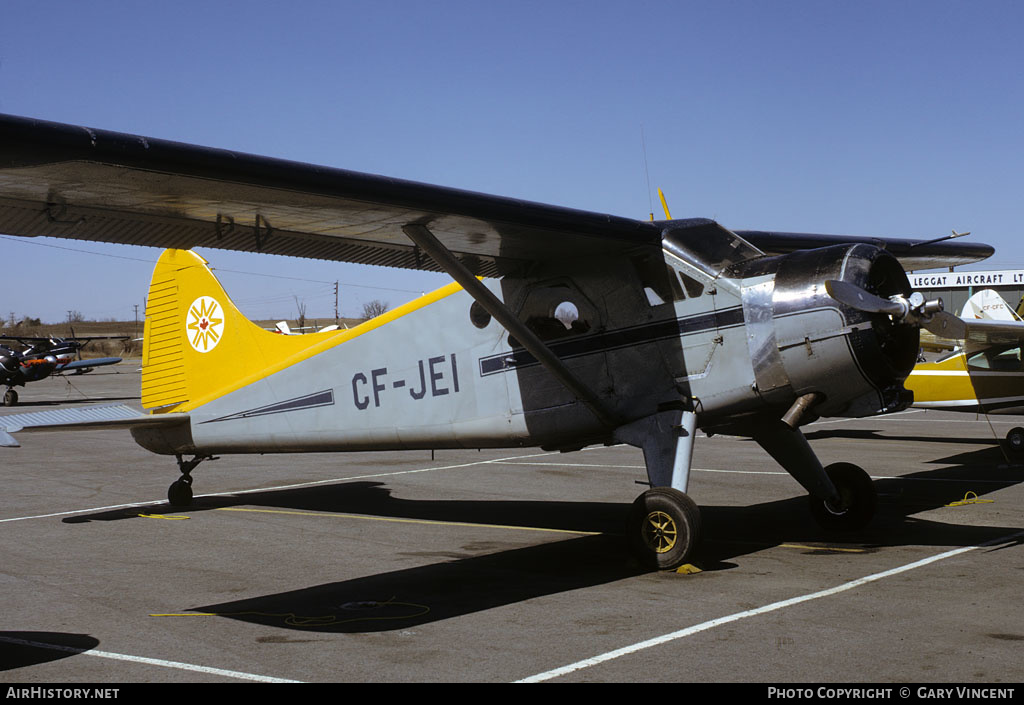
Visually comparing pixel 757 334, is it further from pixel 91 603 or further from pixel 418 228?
pixel 91 603

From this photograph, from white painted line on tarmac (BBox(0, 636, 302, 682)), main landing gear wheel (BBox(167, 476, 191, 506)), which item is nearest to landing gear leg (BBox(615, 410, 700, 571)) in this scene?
white painted line on tarmac (BBox(0, 636, 302, 682))

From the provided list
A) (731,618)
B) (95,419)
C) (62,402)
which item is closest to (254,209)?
(731,618)

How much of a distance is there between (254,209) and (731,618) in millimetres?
4698

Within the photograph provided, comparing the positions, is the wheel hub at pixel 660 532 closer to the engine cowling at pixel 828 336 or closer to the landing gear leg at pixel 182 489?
the engine cowling at pixel 828 336

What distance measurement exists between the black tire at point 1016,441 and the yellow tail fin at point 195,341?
1196 cm

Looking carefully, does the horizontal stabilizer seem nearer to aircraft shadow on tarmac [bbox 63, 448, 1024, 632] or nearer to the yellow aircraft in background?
aircraft shadow on tarmac [bbox 63, 448, 1024, 632]

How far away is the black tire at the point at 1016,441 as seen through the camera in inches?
639

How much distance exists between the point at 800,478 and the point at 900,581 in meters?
2.35

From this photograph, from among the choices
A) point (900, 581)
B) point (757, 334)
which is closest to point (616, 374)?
point (757, 334)

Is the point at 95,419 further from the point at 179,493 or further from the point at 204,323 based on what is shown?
the point at 204,323

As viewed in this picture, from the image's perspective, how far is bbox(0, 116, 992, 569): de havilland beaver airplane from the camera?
6.87 m

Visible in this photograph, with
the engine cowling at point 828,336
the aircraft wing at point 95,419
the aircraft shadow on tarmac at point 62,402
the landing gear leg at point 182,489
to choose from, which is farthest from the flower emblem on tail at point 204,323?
the aircraft shadow on tarmac at point 62,402

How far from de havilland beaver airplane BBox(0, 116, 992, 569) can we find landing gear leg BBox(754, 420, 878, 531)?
19mm

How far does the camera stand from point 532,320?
919 centimetres
